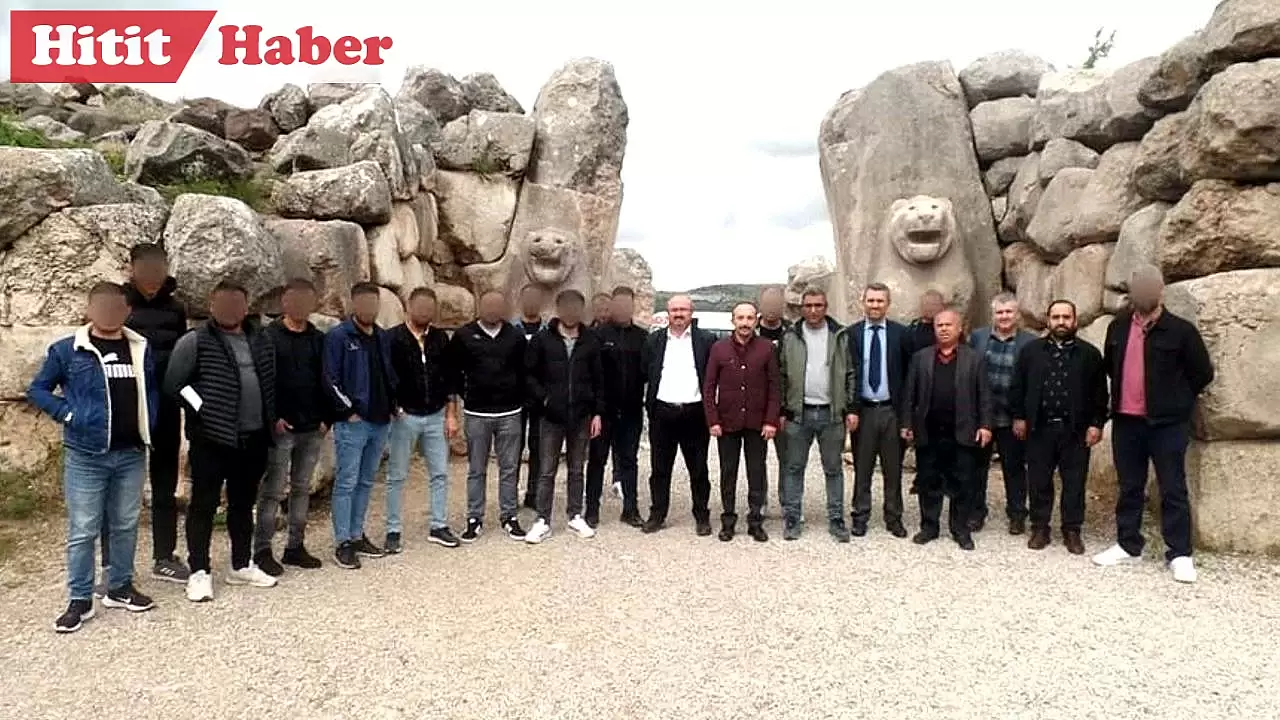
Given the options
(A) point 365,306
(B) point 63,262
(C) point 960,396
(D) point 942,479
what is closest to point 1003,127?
(C) point 960,396

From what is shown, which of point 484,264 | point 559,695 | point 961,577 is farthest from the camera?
point 484,264

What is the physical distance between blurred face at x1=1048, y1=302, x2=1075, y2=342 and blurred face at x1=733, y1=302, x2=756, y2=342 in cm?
182

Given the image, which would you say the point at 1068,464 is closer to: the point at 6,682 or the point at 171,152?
the point at 6,682

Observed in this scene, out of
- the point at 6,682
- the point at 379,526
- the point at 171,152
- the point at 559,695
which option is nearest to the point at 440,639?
the point at 559,695

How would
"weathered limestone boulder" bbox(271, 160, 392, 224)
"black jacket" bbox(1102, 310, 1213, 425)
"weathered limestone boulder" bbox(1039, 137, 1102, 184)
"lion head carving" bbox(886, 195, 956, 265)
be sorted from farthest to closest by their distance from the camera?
"lion head carving" bbox(886, 195, 956, 265), "weathered limestone boulder" bbox(1039, 137, 1102, 184), "weathered limestone boulder" bbox(271, 160, 392, 224), "black jacket" bbox(1102, 310, 1213, 425)

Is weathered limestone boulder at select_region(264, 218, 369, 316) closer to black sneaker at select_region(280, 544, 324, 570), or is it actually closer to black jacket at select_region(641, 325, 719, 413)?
black sneaker at select_region(280, 544, 324, 570)

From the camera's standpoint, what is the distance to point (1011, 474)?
607 cm

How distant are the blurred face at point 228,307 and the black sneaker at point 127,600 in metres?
1.35

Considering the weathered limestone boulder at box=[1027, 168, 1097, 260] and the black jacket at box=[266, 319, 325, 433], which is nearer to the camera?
the black jacket at box=[266, 319, 325, 433]

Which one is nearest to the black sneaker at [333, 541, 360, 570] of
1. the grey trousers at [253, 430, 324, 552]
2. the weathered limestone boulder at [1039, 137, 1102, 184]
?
the grey trousers at [253, 430, 324, 552]

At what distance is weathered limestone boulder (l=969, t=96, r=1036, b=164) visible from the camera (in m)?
8.65

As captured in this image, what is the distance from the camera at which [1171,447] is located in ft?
16.9

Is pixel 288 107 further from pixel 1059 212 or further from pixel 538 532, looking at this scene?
pixel 1059 212

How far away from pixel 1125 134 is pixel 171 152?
7385mm
